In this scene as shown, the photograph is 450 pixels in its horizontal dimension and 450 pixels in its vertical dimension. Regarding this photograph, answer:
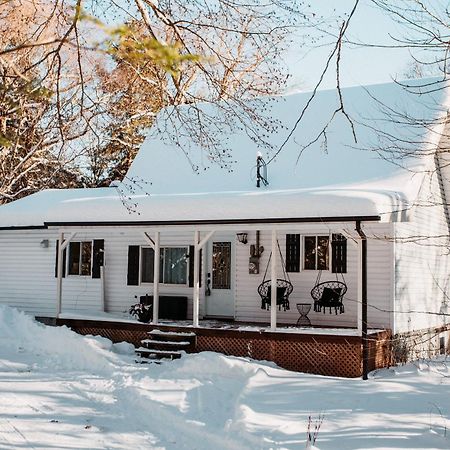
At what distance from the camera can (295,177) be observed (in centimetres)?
1339

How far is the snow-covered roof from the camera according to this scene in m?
11.0

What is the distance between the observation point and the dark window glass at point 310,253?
1306 cm

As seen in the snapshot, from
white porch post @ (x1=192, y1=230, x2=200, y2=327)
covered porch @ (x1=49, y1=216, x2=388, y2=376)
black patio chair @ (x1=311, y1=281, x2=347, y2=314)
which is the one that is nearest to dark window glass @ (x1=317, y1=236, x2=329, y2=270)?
covered porch @ (x1=49, y1=216, x2=388, y2=376)

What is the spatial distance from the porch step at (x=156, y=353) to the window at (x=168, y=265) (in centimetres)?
290

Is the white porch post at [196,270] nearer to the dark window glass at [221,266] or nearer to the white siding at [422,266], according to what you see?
the dark window glass at [221,266]

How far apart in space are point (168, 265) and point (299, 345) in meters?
4.80

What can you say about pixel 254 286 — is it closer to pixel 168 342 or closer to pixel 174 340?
pixel 174 340

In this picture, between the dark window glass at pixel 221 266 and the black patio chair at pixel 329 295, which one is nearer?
the black patio chair at pixel 329 295

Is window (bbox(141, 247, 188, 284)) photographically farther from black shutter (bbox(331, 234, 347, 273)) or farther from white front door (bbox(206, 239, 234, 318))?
black shutter (bbox(331, 234, 347, 273))

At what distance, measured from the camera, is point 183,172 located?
15312 millimetres

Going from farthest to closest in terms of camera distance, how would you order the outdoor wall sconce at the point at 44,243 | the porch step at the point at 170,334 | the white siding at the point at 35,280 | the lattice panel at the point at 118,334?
the outdoor wall sconce at the point at 44,243 → the white siding at the point at 35,280 → the lattice panel at the point at 118,334 → the porch step at the point at 170,334

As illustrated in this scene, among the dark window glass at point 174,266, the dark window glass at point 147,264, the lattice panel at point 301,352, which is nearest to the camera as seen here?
the lattice panel at point 301,352

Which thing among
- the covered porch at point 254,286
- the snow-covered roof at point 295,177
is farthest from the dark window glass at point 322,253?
the snow-covered roof at point 295,177

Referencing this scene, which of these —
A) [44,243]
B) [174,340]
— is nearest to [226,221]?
[174,340]
